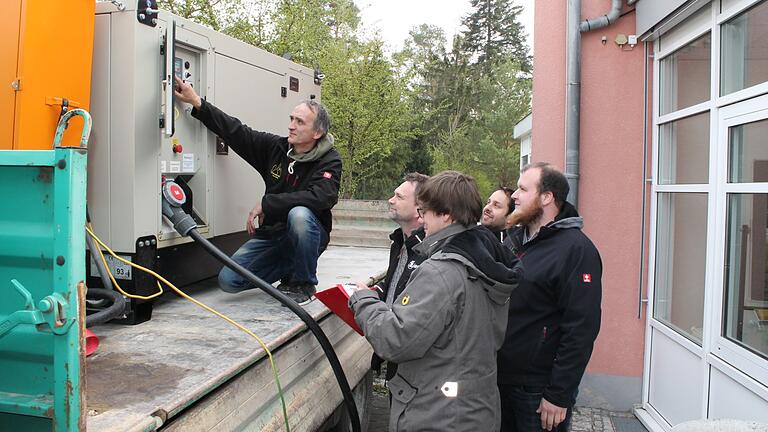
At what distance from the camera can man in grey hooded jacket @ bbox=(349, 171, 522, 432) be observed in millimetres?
2230

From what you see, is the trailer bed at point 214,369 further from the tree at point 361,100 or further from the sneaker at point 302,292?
the tree at point 361,100

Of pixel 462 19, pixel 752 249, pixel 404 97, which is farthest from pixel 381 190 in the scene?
pixel 752 249

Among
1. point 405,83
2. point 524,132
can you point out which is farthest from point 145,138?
point 405,83

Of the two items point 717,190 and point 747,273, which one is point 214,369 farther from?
point 717,190

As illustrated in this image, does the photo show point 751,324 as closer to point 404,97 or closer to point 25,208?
point 25,208

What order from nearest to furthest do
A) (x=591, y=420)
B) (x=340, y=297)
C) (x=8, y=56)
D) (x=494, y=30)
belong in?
1. (x=8, y=56)
2. (x=340, y=297)
3. (x=591, y=420)
4. (x=494, y=30)

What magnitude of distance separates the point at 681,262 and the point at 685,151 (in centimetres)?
90

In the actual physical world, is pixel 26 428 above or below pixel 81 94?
below

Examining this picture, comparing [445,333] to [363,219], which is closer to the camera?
[445,333]

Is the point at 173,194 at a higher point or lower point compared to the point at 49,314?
higher

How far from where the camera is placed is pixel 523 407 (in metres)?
2.84

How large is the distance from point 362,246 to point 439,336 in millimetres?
4615

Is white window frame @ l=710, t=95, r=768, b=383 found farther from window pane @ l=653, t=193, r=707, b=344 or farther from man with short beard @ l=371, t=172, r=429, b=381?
man with short beard @ l=371, t=172, r=429, b=381

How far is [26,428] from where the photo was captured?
1884 mm
